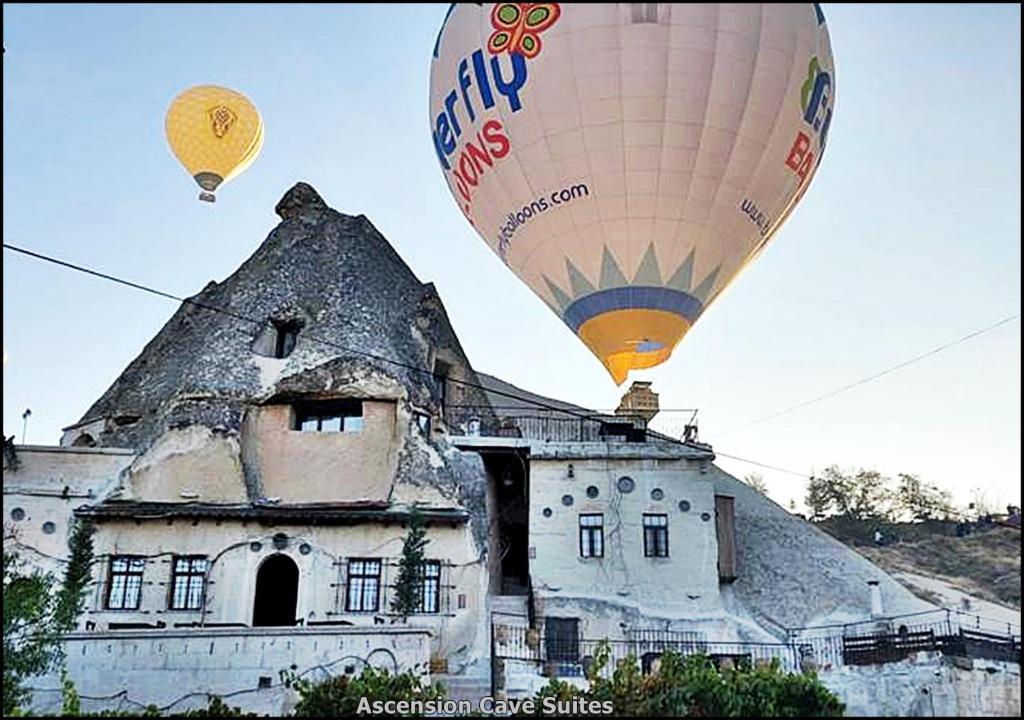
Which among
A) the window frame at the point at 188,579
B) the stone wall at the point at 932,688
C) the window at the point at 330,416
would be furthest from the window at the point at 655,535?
the window frame at the point at 188,579

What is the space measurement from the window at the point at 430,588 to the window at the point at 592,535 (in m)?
3.46

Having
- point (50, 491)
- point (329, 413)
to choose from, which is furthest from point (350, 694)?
point (50, 491)

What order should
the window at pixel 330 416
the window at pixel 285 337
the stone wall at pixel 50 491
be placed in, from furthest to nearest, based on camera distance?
the window at pixel 285 337, the window at pixel 330 416, the stone wall at pixel 50 491

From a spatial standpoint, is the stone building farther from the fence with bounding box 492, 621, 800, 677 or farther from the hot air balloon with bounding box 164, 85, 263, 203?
the hot air balloon with bounding box 164, 85, 263, 203

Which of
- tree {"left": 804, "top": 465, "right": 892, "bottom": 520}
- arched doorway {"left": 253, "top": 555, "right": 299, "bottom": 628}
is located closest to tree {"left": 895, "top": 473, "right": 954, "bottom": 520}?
tree {"left": 804, "top": 465, "right": 892, "bottom": 520}

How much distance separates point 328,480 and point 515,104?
405 inches

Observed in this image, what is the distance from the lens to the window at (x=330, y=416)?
85.9 feet

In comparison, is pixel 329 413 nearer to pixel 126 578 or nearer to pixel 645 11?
pixel 126 578

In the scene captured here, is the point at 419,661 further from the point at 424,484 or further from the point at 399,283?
the point at 399,283

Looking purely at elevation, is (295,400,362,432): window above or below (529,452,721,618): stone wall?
above

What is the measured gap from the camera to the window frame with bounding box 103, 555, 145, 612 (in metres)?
23.5

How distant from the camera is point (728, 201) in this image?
20.6 metres

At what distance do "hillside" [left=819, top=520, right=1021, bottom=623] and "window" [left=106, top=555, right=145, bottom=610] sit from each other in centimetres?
1871

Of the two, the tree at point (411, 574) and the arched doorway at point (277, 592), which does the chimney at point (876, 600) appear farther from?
the arched doorway at point (277, 592)
